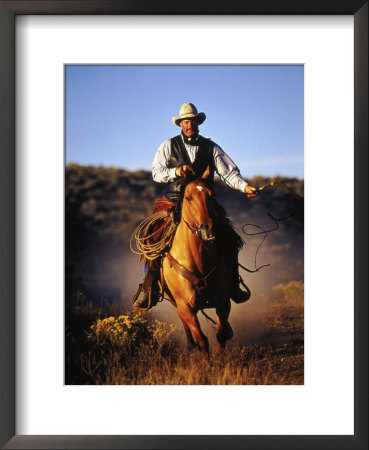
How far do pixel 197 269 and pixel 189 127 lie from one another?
3.34 feet

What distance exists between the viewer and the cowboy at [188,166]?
3.61 metres

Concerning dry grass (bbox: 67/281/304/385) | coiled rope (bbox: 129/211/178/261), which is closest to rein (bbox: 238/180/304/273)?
dry grass (bbox: 67/281/304/385)

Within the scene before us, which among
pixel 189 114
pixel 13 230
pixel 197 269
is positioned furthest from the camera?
pixel 197 269

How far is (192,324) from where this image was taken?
3.66m

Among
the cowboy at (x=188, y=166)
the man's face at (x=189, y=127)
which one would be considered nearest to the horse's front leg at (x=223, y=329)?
the cowboy at (x=188, y=166)

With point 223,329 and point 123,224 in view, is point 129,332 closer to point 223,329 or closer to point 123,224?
point 223,329

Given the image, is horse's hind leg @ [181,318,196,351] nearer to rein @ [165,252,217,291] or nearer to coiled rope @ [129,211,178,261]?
rein @ [165,252,217,291]

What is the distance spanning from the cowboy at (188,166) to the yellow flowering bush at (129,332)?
0.12 metres

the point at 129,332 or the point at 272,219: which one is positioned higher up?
the point at 272,219

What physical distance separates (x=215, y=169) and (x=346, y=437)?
6.62 feet

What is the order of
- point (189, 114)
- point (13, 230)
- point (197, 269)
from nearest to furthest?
1. point (13, 230)
2. point (189, 114)
3. point (197, 269)

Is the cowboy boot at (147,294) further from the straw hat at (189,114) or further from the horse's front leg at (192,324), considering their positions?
the straw hat at (189,114)

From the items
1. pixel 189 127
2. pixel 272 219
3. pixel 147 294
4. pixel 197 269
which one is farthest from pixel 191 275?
pixel 189 127

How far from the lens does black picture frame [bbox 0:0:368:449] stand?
336 centimetres
